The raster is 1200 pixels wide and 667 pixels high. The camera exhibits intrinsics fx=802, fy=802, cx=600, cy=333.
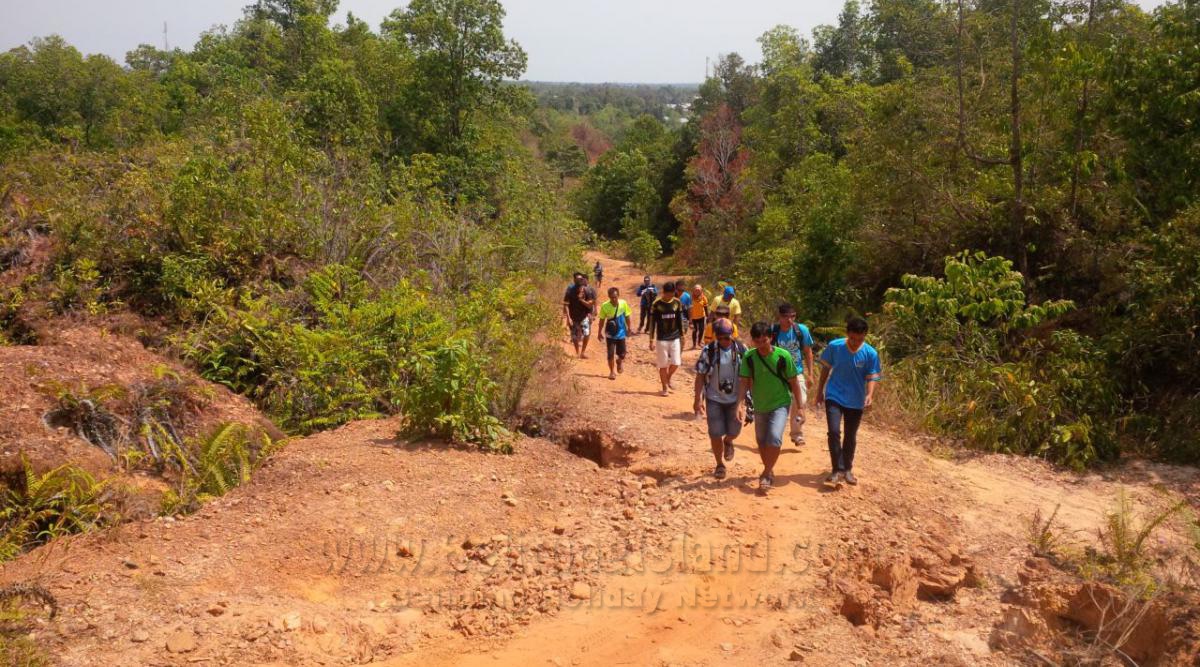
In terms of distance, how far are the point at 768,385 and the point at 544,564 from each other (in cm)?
224

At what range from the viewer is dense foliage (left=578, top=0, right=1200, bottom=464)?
29.5ft

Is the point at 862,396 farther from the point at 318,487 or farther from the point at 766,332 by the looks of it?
the point at 318,487

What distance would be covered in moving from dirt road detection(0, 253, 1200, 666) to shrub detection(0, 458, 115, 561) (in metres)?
0.65

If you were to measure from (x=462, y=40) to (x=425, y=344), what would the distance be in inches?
576

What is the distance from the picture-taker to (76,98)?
94.4 ft

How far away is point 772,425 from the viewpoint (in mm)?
6355

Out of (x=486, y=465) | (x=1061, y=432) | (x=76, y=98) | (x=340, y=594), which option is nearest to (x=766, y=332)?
(x=486, y=465)

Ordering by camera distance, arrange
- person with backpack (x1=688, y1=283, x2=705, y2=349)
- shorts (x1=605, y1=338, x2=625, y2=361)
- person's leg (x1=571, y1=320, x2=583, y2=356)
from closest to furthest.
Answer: shorts (x1=605, y1=338, x2=625, y2=361)
person's leg (x1=571, y1=320, x2=583, y2=356)
person with backpack (x1=688, y1=283, x2=705, y2=349)

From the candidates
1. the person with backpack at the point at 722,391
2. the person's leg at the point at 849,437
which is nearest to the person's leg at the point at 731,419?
the person with backpack at the point at 722,391

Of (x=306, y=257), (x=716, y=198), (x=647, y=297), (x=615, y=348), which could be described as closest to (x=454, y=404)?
(x=615, y=348)

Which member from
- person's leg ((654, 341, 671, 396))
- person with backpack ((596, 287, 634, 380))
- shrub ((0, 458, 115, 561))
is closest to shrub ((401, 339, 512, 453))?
shrub ((0, 458, 115, 561))

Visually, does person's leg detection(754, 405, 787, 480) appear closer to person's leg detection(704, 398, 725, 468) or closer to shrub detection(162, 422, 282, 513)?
person's leg detection(704, 398, 725, 468)

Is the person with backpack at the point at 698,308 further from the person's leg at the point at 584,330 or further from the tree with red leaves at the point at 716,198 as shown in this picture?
the tree with red leaves at the point at 716,198

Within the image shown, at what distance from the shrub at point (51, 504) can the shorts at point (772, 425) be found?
4979 millimetres
